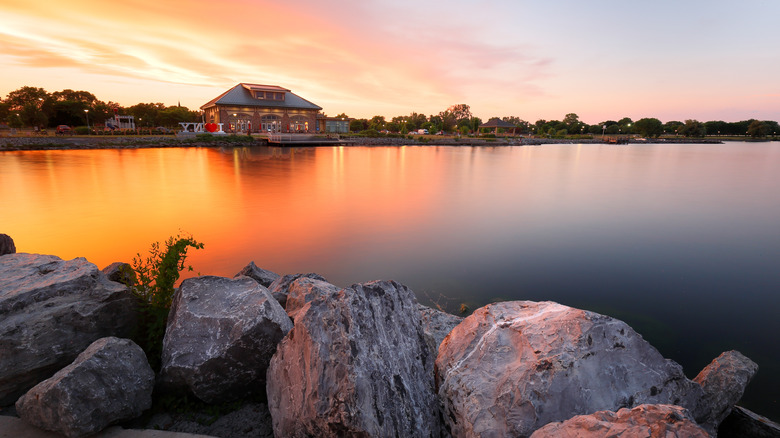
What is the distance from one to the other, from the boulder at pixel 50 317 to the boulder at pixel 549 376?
4.25 m

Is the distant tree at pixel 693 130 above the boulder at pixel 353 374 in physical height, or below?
above

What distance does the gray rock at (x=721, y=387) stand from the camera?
3.88 m

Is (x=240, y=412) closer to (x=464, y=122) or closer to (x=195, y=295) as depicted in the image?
(x=195, y=295)

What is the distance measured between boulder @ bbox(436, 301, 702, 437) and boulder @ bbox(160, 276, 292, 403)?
6.87 feet

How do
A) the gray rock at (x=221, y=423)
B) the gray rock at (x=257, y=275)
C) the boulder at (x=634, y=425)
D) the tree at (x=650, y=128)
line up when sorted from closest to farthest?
the boulder at (x=634, y=425) < the gray rock at (x=221, y=423) < the gray rock at (x=257, y=275) < the tree at (x=650, y=128)

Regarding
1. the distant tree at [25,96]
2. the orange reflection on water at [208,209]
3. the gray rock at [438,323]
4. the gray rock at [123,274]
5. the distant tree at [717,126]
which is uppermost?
the distant tree at [717,126]

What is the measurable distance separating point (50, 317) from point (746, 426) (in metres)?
8.10

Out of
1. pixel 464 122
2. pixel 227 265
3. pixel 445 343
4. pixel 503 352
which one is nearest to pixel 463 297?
pixel 445 343

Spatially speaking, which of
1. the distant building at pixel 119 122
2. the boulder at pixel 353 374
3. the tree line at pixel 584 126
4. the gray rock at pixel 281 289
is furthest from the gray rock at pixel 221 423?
the tree line at pixel 584 126

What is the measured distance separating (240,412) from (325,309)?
1715 millimetres

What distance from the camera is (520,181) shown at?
95.6ft

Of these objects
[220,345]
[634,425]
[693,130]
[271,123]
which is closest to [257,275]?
[220,345]

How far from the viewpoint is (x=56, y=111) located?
7544cm

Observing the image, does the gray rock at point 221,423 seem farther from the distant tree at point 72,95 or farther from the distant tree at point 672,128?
the distant tree at point 672,128
